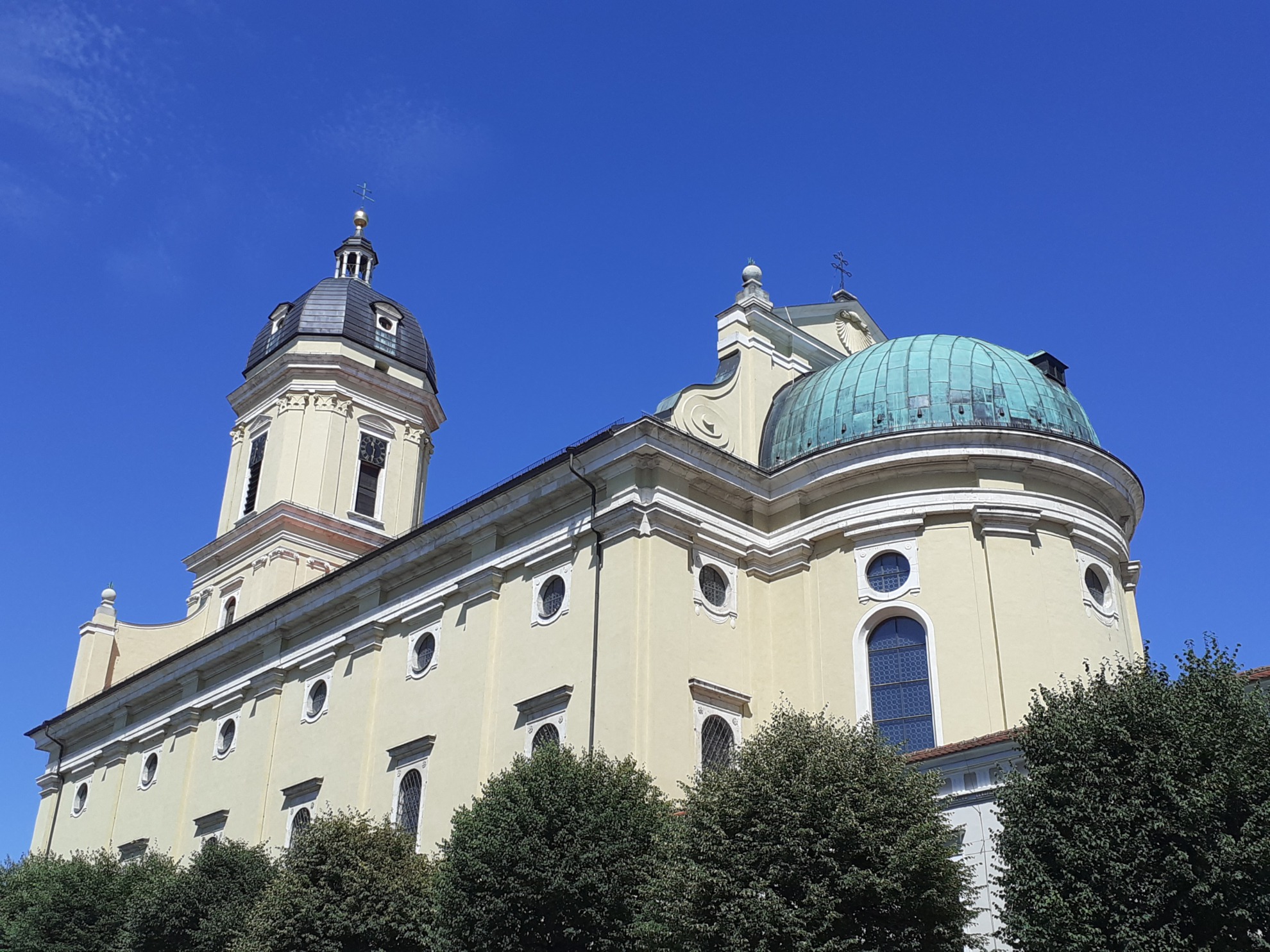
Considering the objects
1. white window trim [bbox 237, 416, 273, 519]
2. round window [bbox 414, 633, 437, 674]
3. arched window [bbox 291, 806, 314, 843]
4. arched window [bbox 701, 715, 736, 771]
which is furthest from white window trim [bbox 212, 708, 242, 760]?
arched window [bbox 701, 715, 736, 771]

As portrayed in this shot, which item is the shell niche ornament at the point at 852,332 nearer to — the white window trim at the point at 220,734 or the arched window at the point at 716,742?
the arched window at the point at 716,742

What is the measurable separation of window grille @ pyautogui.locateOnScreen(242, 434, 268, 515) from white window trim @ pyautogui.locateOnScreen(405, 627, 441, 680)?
57.3 feet

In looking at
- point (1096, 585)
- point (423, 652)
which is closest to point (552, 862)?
point (423, 652)

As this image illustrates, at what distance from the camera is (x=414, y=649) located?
35562mm

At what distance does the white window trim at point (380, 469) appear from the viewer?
5047 cm

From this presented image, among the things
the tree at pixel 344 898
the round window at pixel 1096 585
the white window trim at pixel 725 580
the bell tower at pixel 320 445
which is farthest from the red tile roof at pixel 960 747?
the bell tower at pixel 320 445

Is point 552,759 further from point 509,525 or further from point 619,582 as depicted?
point 509,525

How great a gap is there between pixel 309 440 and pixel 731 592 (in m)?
23.4

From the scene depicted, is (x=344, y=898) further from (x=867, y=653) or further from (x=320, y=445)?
(x=320, y=445)

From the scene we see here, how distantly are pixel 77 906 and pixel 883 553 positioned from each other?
21.8m

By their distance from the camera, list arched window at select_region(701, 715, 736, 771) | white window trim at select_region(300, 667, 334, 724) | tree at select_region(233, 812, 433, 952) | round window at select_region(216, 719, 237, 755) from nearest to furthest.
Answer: tree at select_region(233, 812, 433, 952) → arched window at select_region(701, 715, 736, 771) → white window trim at select_region(300, 667, 334, 724) → round window at select_region(216, 719, 237, 755)

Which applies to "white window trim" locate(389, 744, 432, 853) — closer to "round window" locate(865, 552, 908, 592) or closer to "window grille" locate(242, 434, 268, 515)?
"round window" locate(865, 552, 908, 592)

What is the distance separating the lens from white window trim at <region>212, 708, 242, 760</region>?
41.7 metres

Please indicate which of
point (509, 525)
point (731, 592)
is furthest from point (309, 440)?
point (731, 592)
